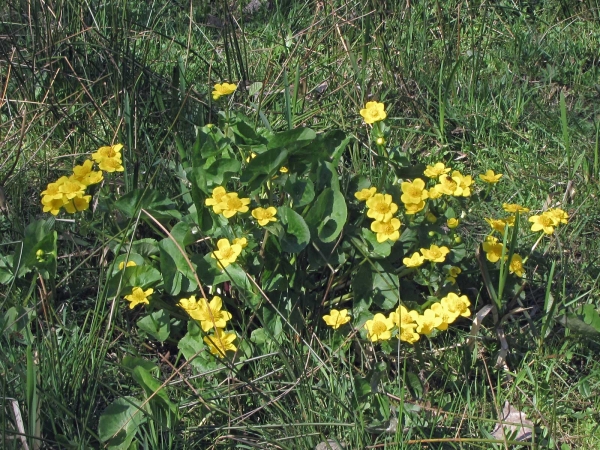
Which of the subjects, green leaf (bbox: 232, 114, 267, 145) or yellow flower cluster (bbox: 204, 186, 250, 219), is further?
green leaf (bbox: 232, 114, 267, 145)

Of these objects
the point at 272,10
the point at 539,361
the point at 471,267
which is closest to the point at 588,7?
the point at 272,10

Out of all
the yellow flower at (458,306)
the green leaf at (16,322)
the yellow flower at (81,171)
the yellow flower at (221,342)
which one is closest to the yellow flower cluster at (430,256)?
the yellow flower at (458,306)

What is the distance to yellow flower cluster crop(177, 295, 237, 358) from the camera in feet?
6.25

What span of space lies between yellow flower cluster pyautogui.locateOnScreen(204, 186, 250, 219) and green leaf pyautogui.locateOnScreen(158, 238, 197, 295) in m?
0.19

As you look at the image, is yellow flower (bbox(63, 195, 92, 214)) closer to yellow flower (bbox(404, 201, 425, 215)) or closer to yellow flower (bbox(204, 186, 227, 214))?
yellow flower (bbox(204, 186, 227, 214))

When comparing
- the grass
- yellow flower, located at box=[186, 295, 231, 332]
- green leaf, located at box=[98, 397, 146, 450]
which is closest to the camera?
green leaf, located at box=[98, 397, 146, 450]

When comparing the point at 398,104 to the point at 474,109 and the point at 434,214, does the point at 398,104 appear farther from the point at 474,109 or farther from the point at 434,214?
the point at 434,214

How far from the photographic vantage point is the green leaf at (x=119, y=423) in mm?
1722

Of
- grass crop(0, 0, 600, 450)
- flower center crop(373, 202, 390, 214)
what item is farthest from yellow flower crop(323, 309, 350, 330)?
flower center crop(373, 202, 390, 214)

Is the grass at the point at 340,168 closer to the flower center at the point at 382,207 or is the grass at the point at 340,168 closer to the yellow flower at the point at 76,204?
the yellow flower at the point at 76,204

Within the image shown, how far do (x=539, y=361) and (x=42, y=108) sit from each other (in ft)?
6.23

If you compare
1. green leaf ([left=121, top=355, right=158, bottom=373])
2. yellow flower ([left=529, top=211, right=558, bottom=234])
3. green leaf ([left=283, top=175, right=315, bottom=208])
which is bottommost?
green leaf ([left=121, top=355, right=158, bottom=373])

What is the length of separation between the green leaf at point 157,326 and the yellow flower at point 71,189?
1.19ft

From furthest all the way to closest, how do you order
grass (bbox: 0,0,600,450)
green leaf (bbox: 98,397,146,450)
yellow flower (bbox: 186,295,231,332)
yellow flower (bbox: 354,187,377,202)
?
1. yellow flower (bbox: 354,187,377,202)
2. yellow flower (bbox: 186,295,231,332)
3. grass (bbox: 0,0,600,450)
4. green leaf (bbox: 98,397,146,450)
